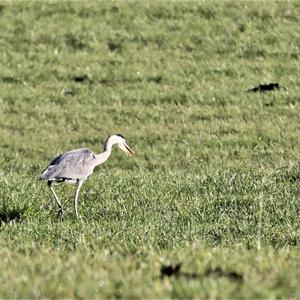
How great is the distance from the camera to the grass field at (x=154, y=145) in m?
6.01

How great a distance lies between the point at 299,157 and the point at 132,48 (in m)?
11.3

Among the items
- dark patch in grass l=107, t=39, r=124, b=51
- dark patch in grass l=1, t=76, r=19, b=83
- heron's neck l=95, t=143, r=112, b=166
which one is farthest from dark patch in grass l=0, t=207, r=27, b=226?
dark patch in grass l=107, t=39, r=124, b=51

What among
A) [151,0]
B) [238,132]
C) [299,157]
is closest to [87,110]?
[238,132]

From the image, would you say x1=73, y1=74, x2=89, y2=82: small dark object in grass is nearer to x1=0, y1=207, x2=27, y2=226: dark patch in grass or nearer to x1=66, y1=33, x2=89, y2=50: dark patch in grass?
x1=66, y1=33, x2=89, y2=50: dark patch in grass

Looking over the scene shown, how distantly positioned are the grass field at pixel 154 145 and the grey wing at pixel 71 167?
0.49m

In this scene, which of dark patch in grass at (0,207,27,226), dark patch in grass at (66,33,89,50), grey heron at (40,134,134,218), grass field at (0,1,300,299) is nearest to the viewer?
grass field at (0,1,300,299)

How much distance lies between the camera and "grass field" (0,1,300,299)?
601 centimetres

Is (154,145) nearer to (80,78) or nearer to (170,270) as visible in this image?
(80,78)

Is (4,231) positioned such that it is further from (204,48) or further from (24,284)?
(204,48)

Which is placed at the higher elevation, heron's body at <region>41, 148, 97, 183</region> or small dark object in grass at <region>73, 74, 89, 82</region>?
heron's body at <region>41, 148, 97, 183</region>

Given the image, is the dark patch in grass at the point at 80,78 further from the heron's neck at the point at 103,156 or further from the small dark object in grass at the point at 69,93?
the heron's neck at the point at 103,156

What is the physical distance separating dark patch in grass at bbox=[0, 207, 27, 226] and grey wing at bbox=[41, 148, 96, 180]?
69 cm

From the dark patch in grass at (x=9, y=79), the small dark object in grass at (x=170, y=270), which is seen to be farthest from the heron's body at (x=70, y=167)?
the dark patch in grass at (x=9, y=79)

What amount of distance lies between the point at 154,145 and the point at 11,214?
10211 mm
